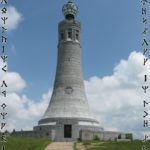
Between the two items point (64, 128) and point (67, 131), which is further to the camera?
point (67, 131)

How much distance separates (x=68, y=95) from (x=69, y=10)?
55.8ft

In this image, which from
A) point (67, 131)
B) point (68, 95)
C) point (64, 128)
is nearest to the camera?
point (64, 128)

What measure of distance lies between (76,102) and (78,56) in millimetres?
9040

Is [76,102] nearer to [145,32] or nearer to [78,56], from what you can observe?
[78,56]

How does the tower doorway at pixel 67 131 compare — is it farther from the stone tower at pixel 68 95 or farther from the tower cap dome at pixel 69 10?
the tower cap dome at pixel 69 10

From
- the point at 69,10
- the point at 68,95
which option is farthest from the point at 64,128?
the point at 69,10

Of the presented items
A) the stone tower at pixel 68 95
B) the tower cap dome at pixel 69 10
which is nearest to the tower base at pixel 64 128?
the stone tower at pixel 68 95

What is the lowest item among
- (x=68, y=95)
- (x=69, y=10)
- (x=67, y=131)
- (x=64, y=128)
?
(x=67, y=131)

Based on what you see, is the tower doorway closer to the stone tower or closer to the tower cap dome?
the stone tower

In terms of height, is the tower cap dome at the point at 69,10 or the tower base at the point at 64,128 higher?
the tower cap dome at the point at 69,10

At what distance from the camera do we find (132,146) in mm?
41281

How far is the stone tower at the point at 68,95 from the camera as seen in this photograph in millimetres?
62375

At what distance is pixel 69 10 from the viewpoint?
73.1 meters

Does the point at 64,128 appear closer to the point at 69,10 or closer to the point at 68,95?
the point at 68,95
